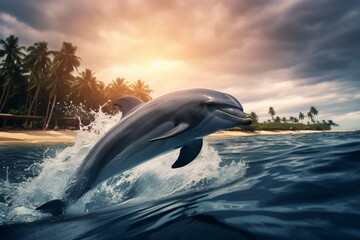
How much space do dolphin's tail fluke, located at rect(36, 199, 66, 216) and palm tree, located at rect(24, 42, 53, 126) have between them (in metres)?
45.2

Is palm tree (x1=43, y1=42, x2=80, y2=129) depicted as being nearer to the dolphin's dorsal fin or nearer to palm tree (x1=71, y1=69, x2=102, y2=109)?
palm tree (x1=71, y1=69, x2=102, y2=109)

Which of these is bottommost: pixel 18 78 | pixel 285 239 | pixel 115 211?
pixel 115 211

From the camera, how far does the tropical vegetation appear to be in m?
43.0

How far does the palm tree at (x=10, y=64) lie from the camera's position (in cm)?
4141

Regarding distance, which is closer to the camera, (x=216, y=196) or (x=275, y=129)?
(x=216, y=196)

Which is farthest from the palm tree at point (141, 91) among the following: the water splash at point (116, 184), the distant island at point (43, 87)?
the water splash at point (116, 184)

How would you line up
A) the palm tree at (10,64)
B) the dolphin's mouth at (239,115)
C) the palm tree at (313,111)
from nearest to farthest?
the dolphin's mouth at (239,115) < the palm tree at (10,64) < the palm tree at (313,111)

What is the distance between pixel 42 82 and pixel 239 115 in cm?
4634

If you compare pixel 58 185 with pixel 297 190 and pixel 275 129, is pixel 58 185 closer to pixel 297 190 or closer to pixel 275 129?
pixel 297 190

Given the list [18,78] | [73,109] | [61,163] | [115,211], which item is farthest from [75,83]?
[115,211]

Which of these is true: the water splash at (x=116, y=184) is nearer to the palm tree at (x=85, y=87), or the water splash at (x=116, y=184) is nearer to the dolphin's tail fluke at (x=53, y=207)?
the dolphin's tail fluke at (x=53, y=207)

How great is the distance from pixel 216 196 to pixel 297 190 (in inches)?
38.9

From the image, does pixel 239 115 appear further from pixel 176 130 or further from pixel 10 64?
pixel 10 64

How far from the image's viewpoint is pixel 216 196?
346 cm
